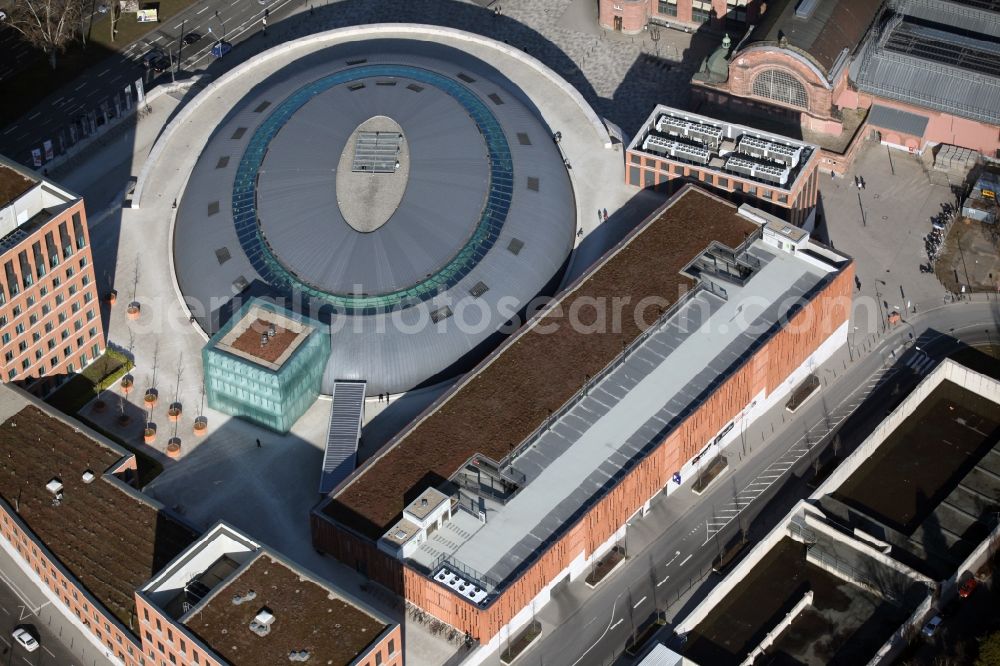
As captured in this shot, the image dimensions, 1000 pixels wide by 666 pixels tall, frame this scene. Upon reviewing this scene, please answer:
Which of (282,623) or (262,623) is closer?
(262,623)

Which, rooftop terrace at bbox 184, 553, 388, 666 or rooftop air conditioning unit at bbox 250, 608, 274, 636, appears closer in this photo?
rooftop terrace at bbox 184, 553, 388, 666

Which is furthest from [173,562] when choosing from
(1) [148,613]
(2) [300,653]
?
(2) [300,653]

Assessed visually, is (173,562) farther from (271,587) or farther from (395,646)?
(395,646)

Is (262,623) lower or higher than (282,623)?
higher

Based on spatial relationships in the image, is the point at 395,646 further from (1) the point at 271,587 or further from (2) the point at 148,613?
(2) the point at 148,613

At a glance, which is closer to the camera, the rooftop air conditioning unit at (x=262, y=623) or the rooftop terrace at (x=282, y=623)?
the rooftop terrace at (x=282, y=623)

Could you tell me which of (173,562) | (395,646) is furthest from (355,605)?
(173,562)
